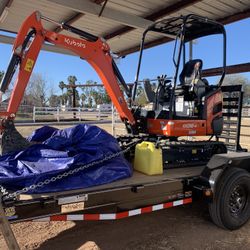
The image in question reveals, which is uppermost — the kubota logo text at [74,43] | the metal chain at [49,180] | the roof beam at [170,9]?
the roof beam at [170,9]

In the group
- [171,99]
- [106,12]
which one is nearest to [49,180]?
[171,99]

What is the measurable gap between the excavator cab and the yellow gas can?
2.47 ft

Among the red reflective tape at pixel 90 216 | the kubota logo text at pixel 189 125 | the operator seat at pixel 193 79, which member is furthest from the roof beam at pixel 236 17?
the red reflective tape at pixel 90 216

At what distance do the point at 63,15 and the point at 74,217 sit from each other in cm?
759

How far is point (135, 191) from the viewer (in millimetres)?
4012

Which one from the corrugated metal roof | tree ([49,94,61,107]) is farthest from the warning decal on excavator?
tree ([49,94,61,107])

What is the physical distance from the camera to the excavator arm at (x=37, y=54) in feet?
15.3

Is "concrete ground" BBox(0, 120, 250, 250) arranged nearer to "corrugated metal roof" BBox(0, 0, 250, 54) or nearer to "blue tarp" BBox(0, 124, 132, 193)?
"blue tarp" BBox(0, 124, 132, 193)

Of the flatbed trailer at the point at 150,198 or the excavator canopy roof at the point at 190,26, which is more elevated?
the excavator canopy roof at the point at 190,26

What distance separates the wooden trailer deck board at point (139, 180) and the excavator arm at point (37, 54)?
4.80 ft

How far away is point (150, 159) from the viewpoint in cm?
478

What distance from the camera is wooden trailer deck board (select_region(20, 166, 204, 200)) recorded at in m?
3.58

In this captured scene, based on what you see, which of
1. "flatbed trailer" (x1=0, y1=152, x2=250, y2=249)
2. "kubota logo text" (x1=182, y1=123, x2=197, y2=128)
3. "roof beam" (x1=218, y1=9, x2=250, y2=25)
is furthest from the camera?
"roof beam" (x1=218, y1=9, x2=250, y2=25)

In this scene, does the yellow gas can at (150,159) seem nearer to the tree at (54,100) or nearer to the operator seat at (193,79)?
the operator seat at (193,79)
